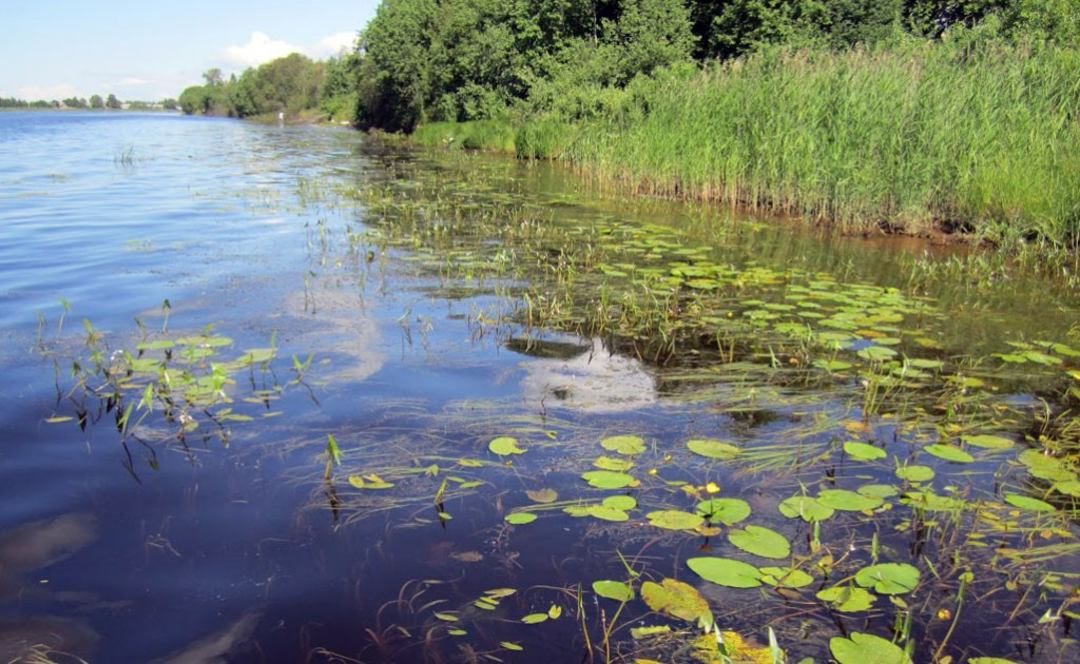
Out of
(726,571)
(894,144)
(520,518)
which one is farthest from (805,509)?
(894,144)

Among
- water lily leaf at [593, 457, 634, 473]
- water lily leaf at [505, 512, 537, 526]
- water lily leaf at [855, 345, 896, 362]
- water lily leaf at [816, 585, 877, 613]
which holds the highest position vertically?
water lily leaf at [855, 345, 896, 362]

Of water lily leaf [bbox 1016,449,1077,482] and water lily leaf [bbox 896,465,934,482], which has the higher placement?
water lily leaf [bbox 896,465,934,482]

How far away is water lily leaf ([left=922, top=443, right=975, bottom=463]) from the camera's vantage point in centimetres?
336

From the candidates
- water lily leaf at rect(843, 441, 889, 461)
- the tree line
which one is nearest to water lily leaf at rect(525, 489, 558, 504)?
water lily leaf at rect(843, 441, 889, 461)

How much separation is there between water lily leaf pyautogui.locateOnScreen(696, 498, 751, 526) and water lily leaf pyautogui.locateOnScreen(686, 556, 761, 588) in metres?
0.26

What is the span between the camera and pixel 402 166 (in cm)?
1852

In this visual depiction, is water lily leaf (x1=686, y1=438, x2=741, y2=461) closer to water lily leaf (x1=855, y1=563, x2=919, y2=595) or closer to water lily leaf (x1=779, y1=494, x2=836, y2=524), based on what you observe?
water lily leaf (x1=779, y1=494, x2=836, y2=524)

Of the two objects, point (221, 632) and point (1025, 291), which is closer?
point (221, 632)

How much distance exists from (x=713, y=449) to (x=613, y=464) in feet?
1.69

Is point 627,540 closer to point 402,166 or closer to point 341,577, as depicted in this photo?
point 341,577

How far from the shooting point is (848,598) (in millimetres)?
2357

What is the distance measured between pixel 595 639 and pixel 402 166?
17.5m

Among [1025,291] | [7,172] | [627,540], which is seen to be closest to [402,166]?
[7,172]

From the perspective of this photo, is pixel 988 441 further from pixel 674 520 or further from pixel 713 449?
pixel 674 520
